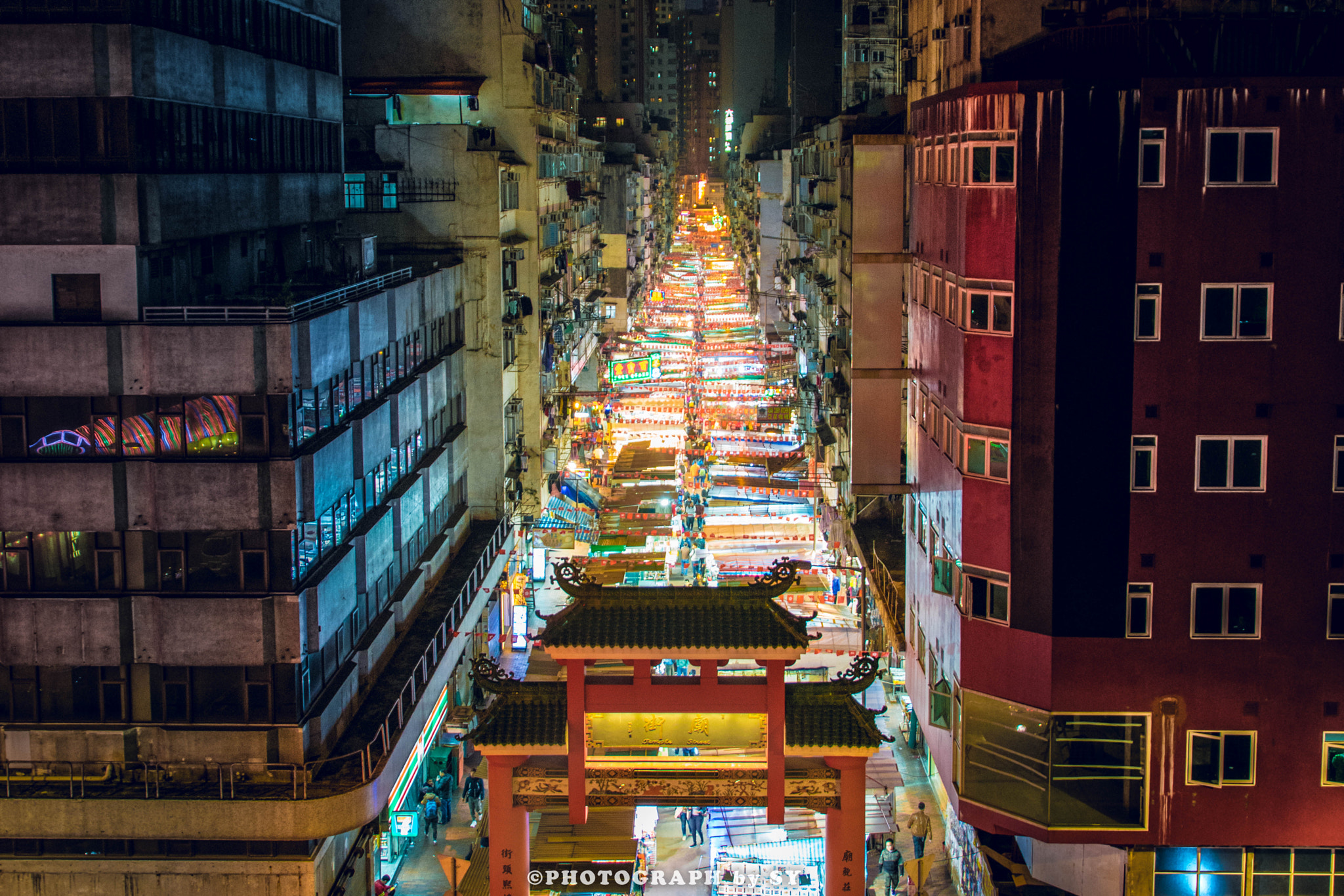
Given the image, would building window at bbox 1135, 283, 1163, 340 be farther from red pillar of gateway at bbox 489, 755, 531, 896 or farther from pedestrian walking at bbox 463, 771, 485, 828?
pedestrian walking at bbox 463, 771, 485, 828

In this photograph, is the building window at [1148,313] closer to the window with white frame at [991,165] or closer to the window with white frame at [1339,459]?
the window with white frame at [991,165]

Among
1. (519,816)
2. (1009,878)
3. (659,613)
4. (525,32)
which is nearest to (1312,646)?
(1009,878)

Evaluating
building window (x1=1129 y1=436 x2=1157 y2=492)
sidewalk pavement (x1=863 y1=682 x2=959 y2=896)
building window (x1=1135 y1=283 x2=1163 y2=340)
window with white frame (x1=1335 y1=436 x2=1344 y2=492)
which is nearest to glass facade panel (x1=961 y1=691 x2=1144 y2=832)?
building window (x1=1129 y1=436 x2=1157 y2=492)

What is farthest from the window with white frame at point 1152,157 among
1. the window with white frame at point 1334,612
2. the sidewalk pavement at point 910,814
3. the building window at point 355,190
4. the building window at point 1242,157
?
the building window at point 355,190

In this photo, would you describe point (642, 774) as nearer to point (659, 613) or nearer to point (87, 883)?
point (659, 613)

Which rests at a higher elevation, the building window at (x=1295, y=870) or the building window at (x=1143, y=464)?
the building window at (x=1143, y=464)

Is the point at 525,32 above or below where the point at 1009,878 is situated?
above
